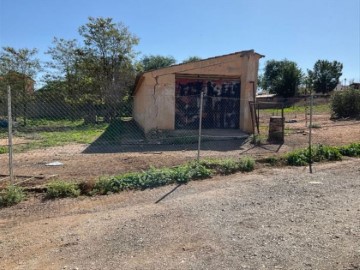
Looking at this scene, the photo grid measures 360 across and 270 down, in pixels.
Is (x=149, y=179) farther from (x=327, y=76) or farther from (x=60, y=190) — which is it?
(x=327, y=76)

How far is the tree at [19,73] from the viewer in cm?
2341

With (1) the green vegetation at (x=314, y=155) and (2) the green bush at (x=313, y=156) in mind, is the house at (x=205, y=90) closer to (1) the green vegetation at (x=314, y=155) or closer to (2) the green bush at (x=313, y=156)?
(1) the green vegetation at (x=314, y=155)

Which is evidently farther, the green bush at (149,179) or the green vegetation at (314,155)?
the green vegetation at (314,155)

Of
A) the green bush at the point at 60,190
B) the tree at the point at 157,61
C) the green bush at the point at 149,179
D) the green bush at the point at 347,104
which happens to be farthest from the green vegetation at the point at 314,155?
the tree at the point at 157,61

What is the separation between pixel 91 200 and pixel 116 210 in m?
0.79

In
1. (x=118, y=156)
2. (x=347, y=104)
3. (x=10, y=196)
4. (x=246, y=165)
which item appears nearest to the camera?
(x=10, y=196)

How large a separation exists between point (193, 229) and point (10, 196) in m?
3.21

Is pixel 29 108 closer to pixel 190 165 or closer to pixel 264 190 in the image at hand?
pixel 190 165

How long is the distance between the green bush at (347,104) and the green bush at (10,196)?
22.7 m

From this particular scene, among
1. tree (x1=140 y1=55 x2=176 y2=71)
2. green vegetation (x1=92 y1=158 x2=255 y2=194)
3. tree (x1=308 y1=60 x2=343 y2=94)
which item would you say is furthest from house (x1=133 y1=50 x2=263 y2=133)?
tree (x1=308 y1=60 x2=343 y2=94)

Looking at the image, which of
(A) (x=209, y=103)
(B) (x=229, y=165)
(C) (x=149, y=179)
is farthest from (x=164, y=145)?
(C) (x=149, y=179)

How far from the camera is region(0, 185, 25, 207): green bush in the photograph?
17.9ft

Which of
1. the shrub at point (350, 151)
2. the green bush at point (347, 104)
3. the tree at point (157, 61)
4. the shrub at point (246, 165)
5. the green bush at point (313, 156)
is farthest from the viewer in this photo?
the tree at point (157, 61)

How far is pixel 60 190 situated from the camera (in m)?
5.89
